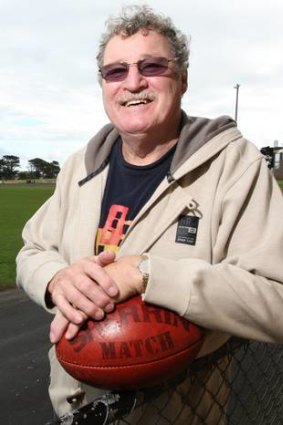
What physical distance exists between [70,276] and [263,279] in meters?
0.69

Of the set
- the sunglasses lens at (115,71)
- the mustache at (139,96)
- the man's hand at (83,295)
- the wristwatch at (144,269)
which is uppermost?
the sunglasses lens at (115,71)

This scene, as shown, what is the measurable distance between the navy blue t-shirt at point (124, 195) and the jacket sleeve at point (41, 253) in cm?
23

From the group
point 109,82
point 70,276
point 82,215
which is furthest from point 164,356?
point 109,82

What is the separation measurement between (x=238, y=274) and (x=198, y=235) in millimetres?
325

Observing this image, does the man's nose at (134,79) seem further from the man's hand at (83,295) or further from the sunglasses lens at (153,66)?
the man's hand at (83,295)

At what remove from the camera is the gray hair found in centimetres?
244

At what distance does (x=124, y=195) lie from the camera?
2525mm

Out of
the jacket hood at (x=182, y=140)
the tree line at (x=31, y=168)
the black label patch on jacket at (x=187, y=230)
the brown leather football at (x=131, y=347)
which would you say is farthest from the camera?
the tree line at (x=31, y=168)

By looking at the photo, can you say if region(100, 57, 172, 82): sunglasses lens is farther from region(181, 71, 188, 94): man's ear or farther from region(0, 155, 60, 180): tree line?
region(0, 155, 60, 180): tree line

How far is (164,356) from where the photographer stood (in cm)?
183

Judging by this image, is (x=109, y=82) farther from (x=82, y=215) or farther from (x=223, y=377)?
(x=223, y=377)

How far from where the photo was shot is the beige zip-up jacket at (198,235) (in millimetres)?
1885

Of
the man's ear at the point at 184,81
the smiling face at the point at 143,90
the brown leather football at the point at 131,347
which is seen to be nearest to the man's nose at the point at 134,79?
the smiling face at the point at 143,90

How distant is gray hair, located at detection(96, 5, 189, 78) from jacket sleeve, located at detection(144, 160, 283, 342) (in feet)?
2.26
